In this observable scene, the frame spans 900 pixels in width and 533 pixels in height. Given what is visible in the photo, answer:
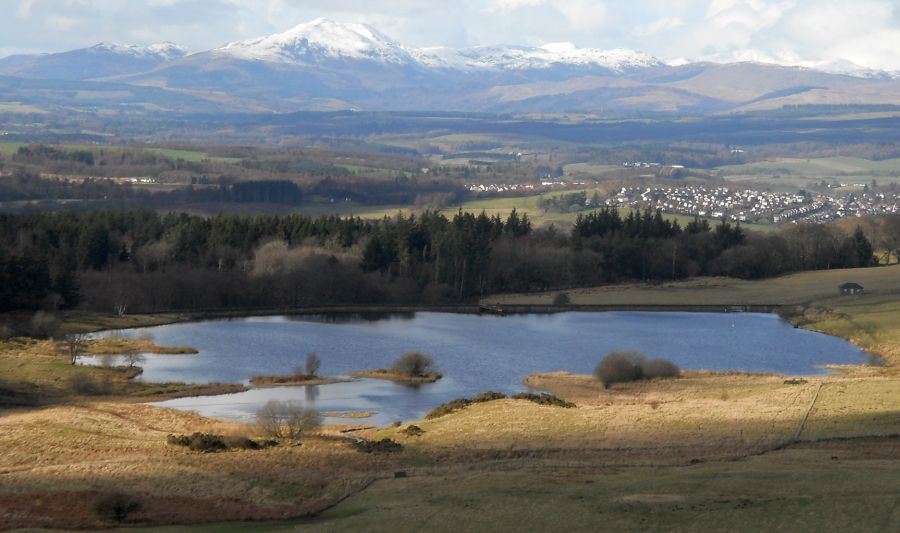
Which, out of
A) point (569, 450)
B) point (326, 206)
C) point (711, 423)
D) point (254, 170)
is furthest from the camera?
point (254, 170)

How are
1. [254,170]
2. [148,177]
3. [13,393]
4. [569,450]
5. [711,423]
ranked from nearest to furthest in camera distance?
1. [569,450]
2. [711,423]
3. [13,393]
4. [148,177]
5. [254,170]

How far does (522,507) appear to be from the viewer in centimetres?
3288

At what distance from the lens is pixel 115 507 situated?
3403cm

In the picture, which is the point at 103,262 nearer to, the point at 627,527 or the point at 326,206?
the point at 326,206

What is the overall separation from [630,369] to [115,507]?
3545cm

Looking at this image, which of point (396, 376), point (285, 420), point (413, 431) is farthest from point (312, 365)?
point (413, 431)

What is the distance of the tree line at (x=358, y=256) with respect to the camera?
91.4 metres

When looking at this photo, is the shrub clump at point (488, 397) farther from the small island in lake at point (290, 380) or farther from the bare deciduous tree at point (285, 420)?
the small island in lake at point (290, 380)

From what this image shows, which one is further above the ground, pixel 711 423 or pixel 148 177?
A: pixel 148 177

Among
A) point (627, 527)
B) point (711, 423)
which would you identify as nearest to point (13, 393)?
point (711, 423)

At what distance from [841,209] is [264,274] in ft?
368

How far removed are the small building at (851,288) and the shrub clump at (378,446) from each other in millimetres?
60212

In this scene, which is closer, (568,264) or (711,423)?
(711,423)

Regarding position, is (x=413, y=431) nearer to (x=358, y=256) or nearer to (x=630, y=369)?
(x=630, y=369)
